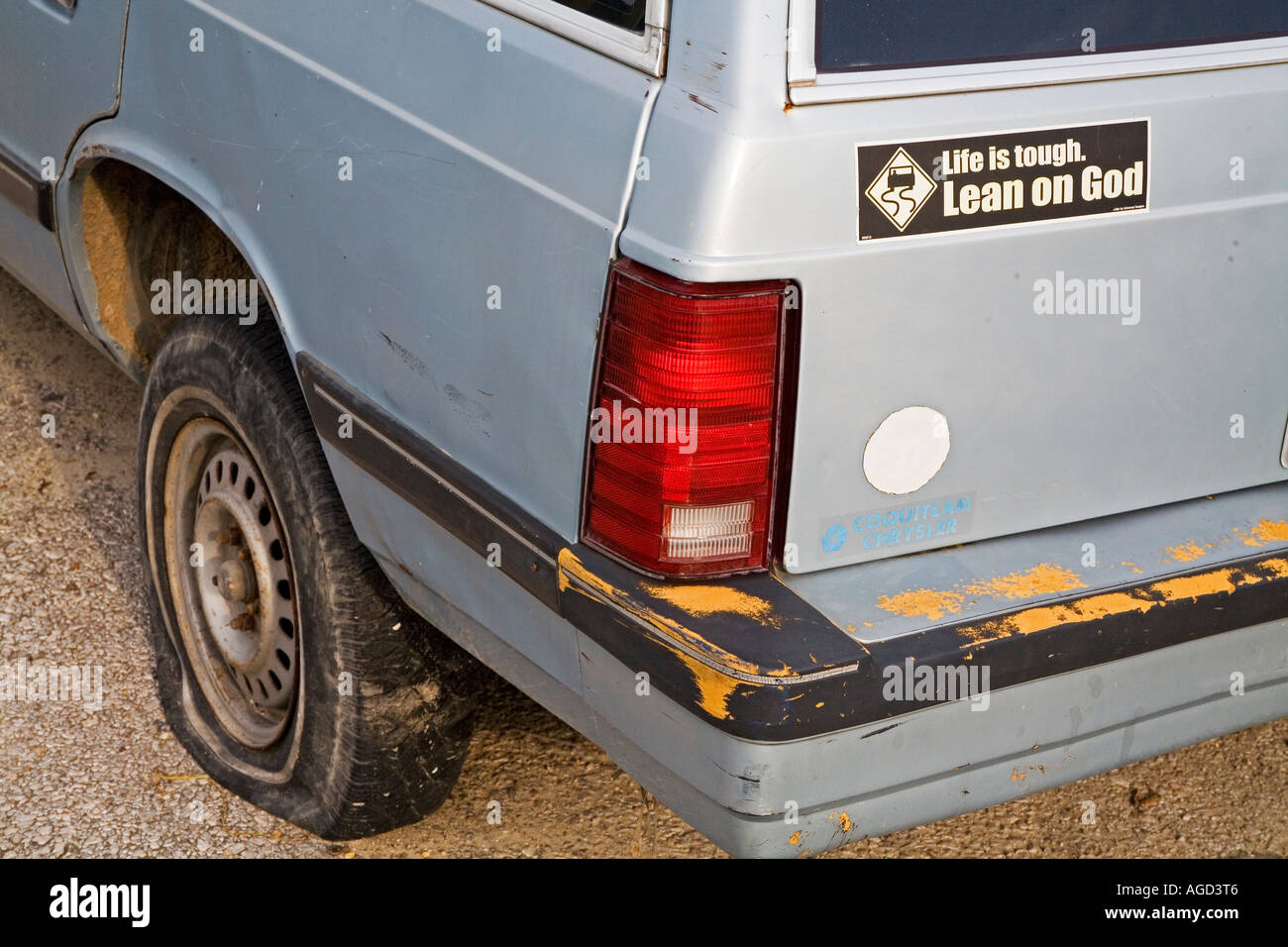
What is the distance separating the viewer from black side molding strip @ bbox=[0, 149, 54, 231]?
9.88ft

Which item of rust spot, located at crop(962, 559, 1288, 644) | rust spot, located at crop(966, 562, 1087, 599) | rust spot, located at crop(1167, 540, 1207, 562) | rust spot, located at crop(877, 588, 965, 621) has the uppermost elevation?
rust spot, located at crop(877, 588, 965, 621)

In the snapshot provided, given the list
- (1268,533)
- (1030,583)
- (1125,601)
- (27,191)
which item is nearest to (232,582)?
(27,191)

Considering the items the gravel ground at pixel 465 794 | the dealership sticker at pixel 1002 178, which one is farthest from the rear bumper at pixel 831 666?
the gravel ground at pixel 465 794

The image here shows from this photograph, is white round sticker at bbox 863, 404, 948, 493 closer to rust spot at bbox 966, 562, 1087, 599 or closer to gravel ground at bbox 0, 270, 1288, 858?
rust spot at bbox 966, 562, 1087, 599

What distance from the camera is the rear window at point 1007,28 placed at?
5.79 feet

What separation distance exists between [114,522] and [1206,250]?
2762 millimetres

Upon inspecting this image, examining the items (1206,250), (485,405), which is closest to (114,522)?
(485,405)

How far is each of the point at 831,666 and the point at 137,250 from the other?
1.96 meters

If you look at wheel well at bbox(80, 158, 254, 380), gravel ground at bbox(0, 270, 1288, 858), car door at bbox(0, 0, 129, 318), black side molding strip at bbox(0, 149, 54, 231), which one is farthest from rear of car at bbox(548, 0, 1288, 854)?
black side molding strip at bbox(0, 149, 54, 231)

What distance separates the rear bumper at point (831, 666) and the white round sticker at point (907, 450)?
0.12m

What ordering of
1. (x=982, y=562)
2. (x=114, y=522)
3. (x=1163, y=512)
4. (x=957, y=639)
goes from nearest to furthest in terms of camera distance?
(x=957, y=639) < (x=982, y=562) < (x=1163, y=512) < (x=114, y=522)

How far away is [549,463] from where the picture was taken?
1.94 metres

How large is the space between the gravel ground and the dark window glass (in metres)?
1.57
